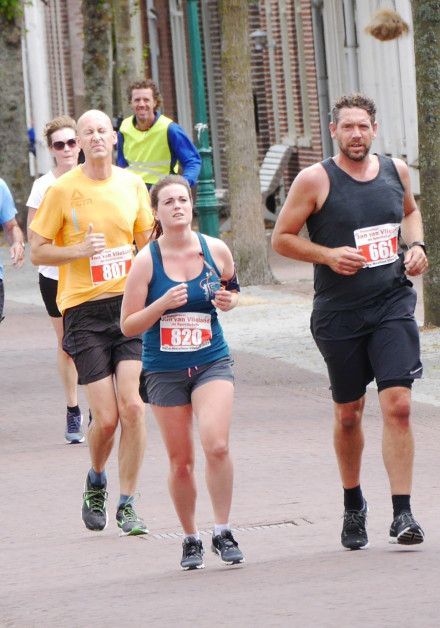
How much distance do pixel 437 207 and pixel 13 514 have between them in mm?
7347

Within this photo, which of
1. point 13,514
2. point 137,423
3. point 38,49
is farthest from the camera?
point 38,49

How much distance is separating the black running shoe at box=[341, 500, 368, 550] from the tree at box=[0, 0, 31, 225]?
83.6 ft

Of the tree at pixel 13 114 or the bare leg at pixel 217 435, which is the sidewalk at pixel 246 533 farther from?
the tree at pixel 13 114

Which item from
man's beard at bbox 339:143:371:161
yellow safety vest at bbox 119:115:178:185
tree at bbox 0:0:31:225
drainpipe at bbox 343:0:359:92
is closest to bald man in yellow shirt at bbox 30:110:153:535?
man's beard at bbox 339:143:371:161

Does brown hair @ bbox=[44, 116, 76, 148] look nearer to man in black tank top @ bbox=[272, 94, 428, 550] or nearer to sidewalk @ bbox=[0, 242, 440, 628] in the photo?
sidewalk @ bbox=[0, 242, 440, 628]

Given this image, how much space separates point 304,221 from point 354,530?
1269 millimetres

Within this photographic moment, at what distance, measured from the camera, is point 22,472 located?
436 inches

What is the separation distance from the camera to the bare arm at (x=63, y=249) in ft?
30.0

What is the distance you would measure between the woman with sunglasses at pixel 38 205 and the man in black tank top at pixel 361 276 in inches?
129

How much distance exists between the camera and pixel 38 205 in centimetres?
1177

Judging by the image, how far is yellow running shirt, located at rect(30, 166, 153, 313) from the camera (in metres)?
9.28

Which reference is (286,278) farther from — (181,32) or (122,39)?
(181,32)

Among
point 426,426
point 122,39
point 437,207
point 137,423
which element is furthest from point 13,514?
point 122,39

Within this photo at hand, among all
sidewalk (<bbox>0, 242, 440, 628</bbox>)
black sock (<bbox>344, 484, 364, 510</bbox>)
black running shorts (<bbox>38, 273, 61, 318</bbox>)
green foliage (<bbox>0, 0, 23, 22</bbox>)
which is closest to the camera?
sidewalk (<bbox>0, 242, 440, 628</bbox>)
